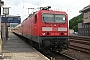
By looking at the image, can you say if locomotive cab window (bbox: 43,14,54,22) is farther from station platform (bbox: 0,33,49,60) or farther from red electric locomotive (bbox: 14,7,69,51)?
station platform (bbox: 0,33,49,60)

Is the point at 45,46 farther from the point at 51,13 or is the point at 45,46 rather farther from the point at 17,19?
the point at 17,19

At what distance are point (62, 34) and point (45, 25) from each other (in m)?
1.36

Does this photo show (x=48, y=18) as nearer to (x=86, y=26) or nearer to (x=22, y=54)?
(x=22, y=54)

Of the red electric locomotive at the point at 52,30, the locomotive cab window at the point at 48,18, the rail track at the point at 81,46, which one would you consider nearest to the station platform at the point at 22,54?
the red electric locomotive at the point at 52,30

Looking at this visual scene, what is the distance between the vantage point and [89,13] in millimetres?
70625

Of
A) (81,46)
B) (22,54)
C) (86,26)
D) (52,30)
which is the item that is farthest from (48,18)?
(86,26)

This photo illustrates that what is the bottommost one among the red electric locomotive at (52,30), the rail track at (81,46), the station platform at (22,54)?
the rail track at (81,46)

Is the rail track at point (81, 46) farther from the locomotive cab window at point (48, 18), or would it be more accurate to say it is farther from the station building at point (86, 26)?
the station building at point (86, 26)

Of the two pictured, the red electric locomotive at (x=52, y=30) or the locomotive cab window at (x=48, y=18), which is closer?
the red electric locomotive at (x=52, y=30)

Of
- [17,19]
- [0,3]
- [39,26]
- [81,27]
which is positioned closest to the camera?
[0,3]

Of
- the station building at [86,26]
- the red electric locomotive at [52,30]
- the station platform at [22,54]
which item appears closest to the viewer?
the station platform at [22,54]

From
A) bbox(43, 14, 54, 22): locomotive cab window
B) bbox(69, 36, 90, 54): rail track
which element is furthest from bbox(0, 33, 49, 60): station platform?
bbox(69, 36, 90, 54): rail track

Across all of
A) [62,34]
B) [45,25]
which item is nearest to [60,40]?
[62,34]

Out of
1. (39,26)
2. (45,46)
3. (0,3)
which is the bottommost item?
(45,46)
